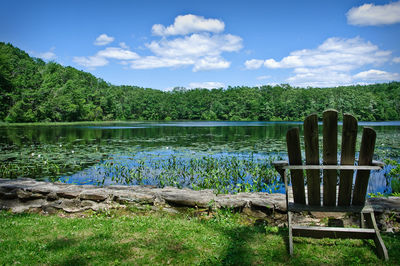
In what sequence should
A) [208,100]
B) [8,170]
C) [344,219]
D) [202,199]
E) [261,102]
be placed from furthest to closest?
1. [208,100]
2. [261,102]
3. [8,170]
4. [202,199]
5. [344,219]

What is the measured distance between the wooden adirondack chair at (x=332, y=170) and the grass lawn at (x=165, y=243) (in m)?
0.22

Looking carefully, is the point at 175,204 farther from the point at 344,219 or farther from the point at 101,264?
the point at 344,219

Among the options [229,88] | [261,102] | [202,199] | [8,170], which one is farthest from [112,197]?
[229,88]

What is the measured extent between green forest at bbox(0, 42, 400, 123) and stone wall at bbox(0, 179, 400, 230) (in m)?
63.2

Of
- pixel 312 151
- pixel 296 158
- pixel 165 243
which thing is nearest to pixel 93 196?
pixel 165 243

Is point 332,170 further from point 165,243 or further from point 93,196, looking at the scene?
point 93,196

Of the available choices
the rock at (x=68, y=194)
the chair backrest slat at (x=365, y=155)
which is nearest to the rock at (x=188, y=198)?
the rock at (x=68, y=194)

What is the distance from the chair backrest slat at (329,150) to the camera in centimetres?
337

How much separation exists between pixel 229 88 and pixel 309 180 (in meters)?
139

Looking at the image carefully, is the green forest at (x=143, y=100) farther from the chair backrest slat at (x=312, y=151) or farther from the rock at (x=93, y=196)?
the chair backrest slat at (x=312, y=151)

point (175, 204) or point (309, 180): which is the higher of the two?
point (309, 180)

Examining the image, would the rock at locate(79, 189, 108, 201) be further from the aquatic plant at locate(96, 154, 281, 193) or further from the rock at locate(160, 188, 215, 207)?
the aquatic plant at locate(96, 154, 281, 193)

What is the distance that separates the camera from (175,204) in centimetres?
528

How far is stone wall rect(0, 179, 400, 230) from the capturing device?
4.90m
